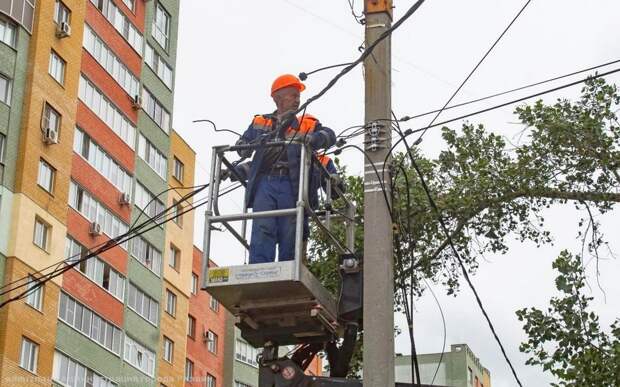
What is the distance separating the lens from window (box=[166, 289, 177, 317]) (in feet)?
173

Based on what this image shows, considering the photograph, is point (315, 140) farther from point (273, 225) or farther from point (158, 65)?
point (158, 65)

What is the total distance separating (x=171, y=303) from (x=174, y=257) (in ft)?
7.60

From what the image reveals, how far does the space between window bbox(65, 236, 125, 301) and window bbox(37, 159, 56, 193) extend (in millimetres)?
2131

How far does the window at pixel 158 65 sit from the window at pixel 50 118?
→ 910 cm

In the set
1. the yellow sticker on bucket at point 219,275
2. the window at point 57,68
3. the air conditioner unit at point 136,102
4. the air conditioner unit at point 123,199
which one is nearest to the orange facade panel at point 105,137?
the air conditioner unit at point 123,199

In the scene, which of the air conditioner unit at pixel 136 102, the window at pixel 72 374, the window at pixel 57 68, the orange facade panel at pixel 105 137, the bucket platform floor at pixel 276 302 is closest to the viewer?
the bucket platform floor at pixel 276 302

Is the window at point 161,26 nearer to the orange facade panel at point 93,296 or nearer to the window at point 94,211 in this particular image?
the window at point 94,211

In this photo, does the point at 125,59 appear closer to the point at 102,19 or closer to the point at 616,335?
the point at 102,19

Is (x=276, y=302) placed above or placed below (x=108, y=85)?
below

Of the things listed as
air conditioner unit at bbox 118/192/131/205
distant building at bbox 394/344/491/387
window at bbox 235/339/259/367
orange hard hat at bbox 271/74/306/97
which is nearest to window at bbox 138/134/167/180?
air conditioner unit at bbox 118/192/131/205

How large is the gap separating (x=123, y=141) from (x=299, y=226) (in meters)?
38.3

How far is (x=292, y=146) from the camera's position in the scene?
36.1ft

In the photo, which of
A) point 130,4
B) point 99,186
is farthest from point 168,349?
point 130,4

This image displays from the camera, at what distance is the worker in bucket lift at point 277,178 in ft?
35.5
